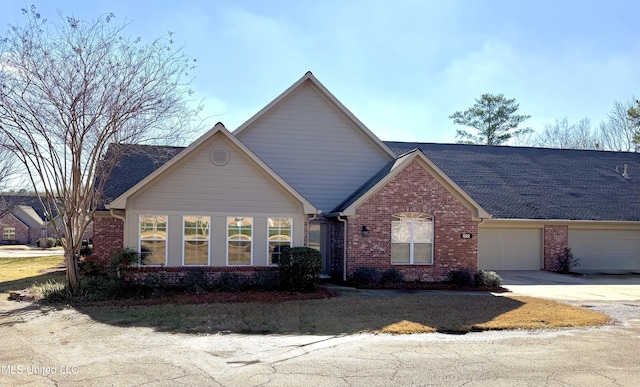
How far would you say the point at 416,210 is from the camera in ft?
59.2

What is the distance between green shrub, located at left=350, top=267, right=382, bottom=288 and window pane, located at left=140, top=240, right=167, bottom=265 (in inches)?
237

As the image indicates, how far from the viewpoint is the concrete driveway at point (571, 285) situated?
16.2 metres

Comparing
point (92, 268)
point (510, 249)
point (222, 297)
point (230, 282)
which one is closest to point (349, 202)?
point (230, 282)

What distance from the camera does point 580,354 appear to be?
866cm

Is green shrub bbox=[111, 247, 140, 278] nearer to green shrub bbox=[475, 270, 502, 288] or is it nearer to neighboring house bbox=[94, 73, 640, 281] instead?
neighboring house bbox=[94, 73, 640, 281]

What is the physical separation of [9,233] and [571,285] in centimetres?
5833

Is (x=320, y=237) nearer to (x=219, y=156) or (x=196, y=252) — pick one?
(x=196, y=252)

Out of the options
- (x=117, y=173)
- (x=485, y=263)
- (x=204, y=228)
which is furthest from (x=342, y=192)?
(x=117, y=173)

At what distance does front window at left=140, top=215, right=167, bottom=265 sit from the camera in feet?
51.6

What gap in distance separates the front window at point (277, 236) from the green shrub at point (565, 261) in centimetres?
1325

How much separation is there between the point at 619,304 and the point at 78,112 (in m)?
15.5

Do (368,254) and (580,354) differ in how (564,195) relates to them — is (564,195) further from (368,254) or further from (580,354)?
(580,354)

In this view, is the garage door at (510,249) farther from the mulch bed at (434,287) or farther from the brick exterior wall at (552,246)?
the mulch bed at (434,287)

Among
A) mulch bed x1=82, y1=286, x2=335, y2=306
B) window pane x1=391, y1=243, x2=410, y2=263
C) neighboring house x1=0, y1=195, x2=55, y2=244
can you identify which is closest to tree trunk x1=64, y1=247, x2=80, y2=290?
mulch bed x1=82, y1=286, x2=335, y2=306
